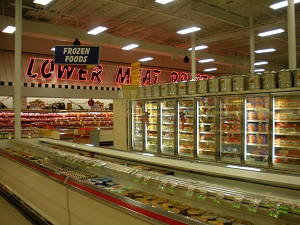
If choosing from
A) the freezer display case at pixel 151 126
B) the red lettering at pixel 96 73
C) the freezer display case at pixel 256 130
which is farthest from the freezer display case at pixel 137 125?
the red lettering at pixel 96 73

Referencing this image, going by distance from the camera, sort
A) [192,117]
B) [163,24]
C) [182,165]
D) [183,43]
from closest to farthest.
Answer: [182,165]
[192,117]
[163,24]
[183,43]

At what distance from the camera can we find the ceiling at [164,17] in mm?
11711

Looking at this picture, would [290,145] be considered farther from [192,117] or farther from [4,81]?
[4,81]

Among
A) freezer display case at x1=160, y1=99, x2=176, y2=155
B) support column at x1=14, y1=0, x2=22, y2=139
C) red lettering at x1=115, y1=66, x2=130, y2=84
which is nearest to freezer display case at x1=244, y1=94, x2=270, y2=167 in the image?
freezer display case at x1=160, y1=99, x2=176, y2=155

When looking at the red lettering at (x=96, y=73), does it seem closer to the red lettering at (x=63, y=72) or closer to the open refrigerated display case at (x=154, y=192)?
the red lettering at (x=63, y=72)

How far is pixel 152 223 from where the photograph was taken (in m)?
2.40

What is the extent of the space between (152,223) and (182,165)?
3.73 ft

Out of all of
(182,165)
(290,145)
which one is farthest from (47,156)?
(290,145)

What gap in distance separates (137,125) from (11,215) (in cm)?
479

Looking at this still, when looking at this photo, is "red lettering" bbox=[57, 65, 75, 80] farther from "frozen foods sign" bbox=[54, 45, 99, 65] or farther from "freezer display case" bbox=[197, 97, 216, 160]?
"freezer display case" bbox=[197, 97, 216, 160]

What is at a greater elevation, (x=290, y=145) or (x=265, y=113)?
(x=265, y=113)

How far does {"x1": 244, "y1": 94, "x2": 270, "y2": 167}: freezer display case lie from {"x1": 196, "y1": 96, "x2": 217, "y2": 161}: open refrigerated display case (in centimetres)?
87

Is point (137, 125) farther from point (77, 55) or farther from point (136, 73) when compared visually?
point (136, 73)

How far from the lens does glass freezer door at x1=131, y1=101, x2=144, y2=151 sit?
938cm
